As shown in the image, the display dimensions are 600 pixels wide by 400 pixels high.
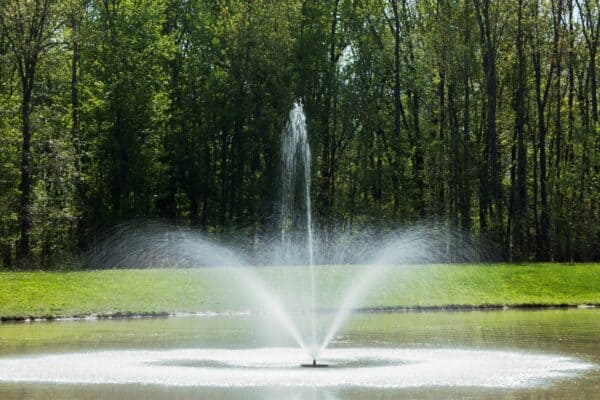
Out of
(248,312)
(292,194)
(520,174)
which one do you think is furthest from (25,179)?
(520,174)

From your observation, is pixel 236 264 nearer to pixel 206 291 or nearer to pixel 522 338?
pixel 206 291

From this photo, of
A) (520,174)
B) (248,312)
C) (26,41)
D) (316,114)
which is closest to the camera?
(248,312)

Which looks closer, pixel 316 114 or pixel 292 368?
pixel 292 368

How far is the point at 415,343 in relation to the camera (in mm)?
20344

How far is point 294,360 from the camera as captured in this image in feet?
58.2

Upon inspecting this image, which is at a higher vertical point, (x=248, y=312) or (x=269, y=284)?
(x=269, y=284)

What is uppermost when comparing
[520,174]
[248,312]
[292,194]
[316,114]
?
[316,114]

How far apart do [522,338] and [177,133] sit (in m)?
34.0

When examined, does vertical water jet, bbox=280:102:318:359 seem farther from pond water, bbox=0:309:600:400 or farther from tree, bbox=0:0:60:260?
pond water, bbox=0:309:600:400

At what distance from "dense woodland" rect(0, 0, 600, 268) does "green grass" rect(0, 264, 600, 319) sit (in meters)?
11.0

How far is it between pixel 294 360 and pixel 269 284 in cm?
1656

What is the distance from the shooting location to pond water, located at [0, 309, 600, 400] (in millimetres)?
13922

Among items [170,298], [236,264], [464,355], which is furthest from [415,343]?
[236,264]

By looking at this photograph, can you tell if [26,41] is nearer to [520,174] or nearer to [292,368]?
[520,174]
